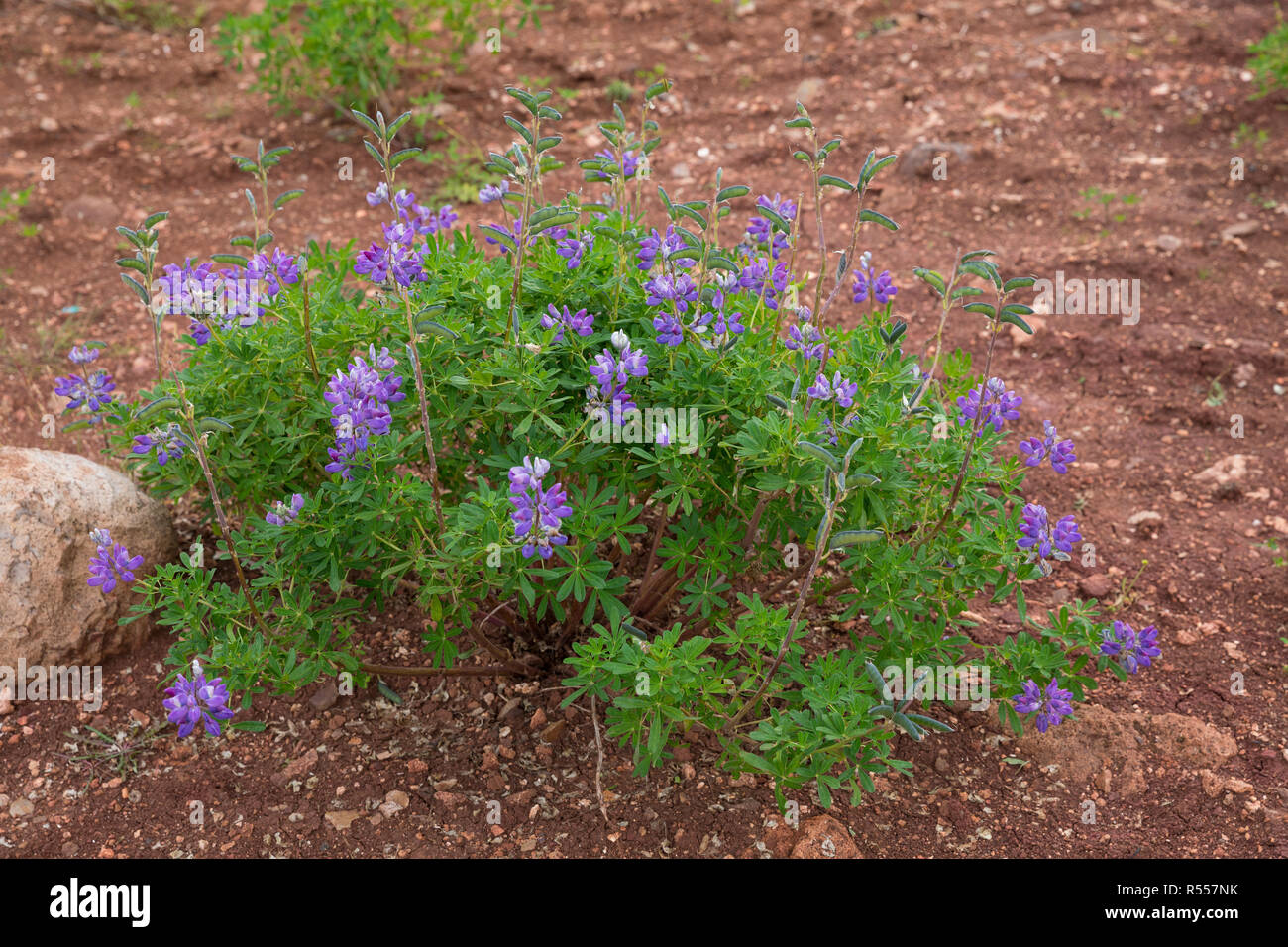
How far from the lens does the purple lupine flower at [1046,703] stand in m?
2.67

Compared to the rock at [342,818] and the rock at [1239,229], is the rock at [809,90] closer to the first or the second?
the rock at [1239,229]

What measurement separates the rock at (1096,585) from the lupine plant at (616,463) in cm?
91

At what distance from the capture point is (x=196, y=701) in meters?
2.39

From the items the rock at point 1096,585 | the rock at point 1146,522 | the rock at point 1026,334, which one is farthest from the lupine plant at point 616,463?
the rock at point 1026,334

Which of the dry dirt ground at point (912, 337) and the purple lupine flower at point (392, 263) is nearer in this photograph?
the purple lupine flower at point (392, 263)

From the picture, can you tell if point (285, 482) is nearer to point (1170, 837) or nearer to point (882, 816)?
point (882, 816)

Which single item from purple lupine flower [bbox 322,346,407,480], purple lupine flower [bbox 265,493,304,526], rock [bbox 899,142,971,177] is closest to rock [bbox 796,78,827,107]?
rock [bbox 899,142,971,177]

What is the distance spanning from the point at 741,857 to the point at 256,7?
6.64 meters

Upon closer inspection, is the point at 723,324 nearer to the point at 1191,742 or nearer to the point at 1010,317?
the point at 1010,317

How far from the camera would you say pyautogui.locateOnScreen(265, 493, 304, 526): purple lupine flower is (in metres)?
2.56

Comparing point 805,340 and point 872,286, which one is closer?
point 805,340

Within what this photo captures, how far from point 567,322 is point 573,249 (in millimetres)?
263

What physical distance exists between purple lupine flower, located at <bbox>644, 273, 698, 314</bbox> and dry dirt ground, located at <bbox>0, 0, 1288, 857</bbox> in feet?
4.15

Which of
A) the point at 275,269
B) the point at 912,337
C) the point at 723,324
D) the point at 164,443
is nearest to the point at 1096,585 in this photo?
the point at 912,337
